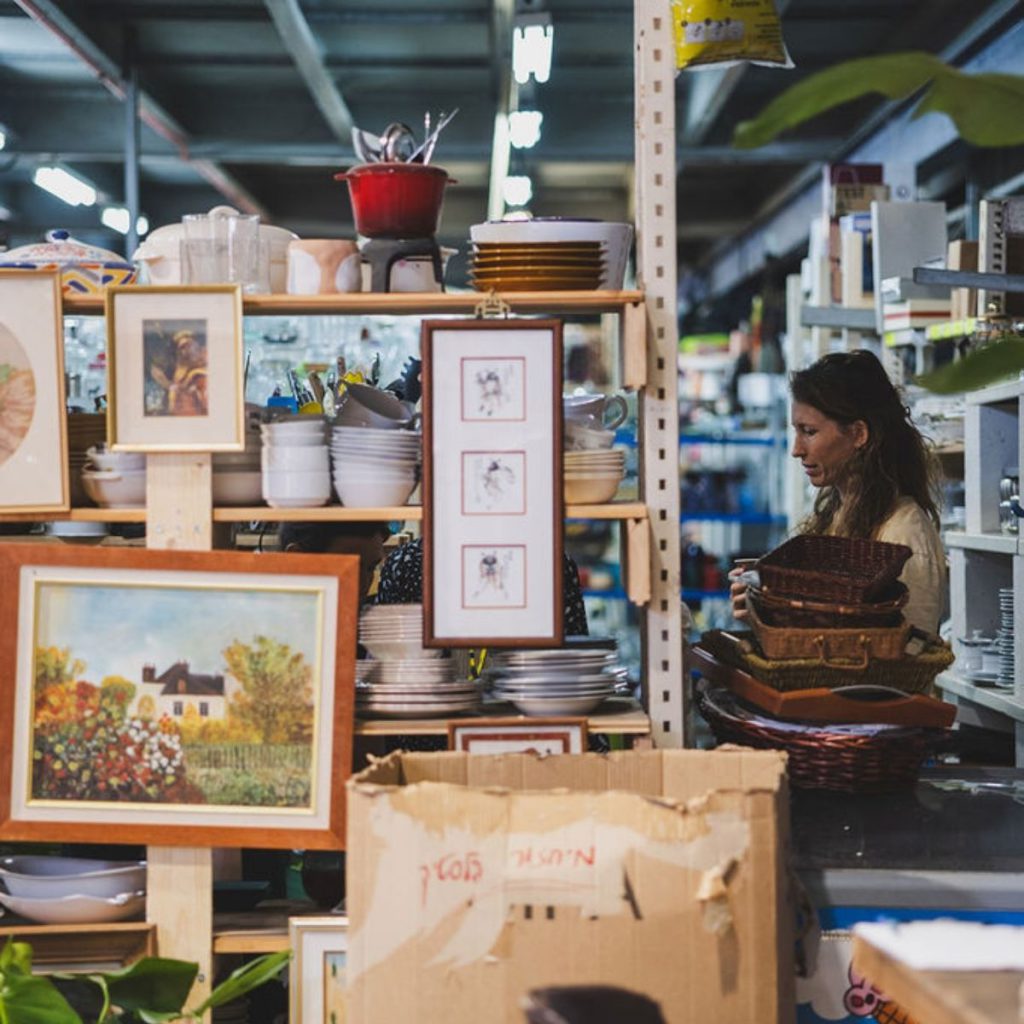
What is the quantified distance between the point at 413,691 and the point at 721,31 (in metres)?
1.35

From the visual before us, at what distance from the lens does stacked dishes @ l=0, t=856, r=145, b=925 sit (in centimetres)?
261

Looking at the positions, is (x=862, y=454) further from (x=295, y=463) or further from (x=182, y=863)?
(x=182, y=863)

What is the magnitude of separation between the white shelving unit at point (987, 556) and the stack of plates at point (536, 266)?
1.65 m

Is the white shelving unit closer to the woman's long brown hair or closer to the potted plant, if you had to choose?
the woman's long brown hair

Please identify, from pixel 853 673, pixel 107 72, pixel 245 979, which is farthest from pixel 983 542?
pixel 107 72

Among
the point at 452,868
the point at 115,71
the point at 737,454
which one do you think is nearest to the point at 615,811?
the point at 452,868

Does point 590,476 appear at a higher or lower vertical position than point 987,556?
higher

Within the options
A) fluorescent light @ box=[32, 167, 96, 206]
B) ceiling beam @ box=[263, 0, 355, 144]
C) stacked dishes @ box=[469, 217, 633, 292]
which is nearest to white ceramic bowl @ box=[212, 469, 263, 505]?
stacked dishes @ box=[469, 217, 633, 292]

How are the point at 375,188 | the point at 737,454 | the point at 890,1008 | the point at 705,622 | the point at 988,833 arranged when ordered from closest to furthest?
the point at 890,1008 → the point at 988,833 → the point at 375,188 → the point at 705,622 → the point at 737,454

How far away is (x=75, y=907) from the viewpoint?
261cm

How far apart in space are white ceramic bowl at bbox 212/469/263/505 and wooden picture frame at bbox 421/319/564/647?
12.3 inches

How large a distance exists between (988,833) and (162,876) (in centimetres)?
137

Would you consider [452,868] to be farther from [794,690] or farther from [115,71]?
[115,71]

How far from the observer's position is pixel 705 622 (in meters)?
9.62
